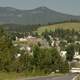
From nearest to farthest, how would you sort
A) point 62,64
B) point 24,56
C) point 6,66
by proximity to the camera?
point 6,66 → point 24,56 → point 62,64

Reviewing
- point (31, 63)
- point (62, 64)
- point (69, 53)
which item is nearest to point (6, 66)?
point (31, 63)

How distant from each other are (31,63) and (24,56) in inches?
69.6

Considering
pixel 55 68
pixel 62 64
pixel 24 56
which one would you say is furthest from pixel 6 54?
pixel 62 64

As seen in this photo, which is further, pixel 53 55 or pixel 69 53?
pixel 69 53

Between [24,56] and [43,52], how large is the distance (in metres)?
6.82

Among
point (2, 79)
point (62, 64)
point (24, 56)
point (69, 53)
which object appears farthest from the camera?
point (69, 53)

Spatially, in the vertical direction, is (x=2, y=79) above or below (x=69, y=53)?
above

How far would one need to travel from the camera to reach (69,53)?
167 m

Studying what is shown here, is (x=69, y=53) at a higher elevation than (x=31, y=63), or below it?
below

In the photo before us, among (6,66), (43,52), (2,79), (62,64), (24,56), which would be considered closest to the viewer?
(2,79)

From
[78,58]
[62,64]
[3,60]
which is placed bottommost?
[78,58]

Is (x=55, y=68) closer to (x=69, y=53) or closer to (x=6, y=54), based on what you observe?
(x=6, y=54)

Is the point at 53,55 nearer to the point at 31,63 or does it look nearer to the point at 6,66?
the point at 31,63

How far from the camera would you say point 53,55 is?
81.1 meters
